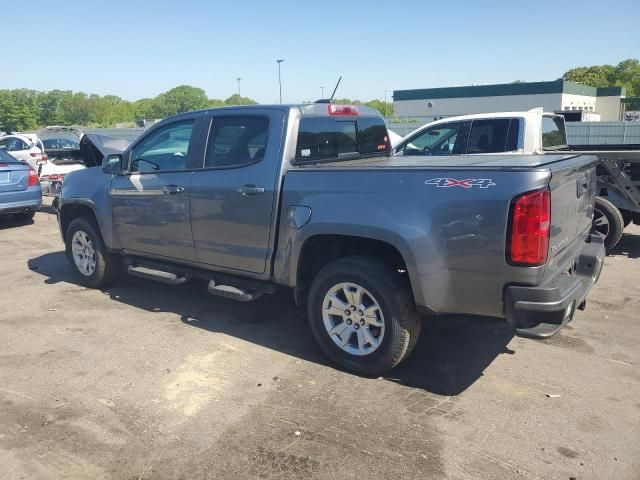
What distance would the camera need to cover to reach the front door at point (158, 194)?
16.7ft

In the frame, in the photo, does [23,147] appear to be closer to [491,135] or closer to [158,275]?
[158,275]

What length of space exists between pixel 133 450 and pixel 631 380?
3412 mm

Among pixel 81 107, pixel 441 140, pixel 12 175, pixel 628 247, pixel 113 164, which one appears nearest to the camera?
pixel 113 164

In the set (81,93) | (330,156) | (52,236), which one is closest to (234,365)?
(330,156)

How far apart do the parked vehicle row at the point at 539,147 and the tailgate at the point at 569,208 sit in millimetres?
2607

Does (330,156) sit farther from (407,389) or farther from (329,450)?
(329,450)

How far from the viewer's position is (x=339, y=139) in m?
5.05

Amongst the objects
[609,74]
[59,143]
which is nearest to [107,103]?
[609,74]

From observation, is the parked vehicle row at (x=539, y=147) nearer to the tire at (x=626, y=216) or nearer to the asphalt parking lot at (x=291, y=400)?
the tire at (x=626, y=216)

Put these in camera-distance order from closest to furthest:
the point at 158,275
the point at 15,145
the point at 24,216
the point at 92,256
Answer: the point at 158,275
the point at 92,256
the point at 24,216
the point at 15,145

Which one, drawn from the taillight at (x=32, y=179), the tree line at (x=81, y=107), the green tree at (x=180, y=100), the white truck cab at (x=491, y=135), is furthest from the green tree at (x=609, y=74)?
the taillight at (x=32, y=179)

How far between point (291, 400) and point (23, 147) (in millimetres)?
14443

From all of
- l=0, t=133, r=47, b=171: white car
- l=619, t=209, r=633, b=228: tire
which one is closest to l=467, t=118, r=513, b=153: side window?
l=619, t=209, r=633, b=228: tire

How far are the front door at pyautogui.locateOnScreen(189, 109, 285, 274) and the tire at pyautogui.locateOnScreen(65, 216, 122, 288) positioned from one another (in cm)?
170
